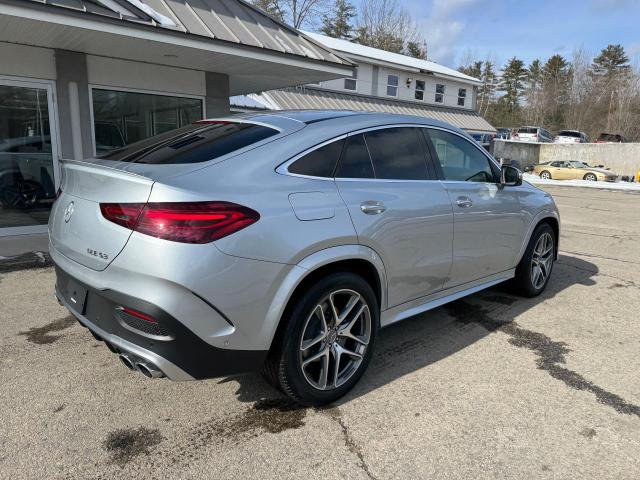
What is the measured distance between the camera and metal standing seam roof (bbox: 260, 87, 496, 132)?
19.0m

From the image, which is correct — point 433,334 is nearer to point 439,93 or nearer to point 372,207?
point 372,207

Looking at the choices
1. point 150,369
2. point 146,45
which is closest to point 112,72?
point 146,45

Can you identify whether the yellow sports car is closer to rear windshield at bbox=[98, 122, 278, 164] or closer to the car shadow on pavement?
the car shadow on pavement

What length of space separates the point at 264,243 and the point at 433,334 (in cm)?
219

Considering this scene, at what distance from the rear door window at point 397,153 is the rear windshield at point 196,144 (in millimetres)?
747

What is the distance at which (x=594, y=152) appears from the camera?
35188 millimetres

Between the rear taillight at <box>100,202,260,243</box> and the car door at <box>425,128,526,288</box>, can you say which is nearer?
the rear taillight at <box>100,202,260,243</box>

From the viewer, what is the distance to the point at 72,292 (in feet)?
8.75

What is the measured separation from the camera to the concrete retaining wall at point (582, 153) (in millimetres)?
34031

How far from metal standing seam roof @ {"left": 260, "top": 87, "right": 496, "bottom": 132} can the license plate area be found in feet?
38.3

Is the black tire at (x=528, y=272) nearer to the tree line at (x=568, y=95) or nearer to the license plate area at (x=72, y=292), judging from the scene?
the license plate area at (x=72, y=292)

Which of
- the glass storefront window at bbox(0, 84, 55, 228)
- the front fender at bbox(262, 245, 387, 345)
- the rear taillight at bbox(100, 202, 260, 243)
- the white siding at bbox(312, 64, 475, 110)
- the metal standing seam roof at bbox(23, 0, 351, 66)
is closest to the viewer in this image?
the rear taillight at bbox(100, 202, 260, 243)

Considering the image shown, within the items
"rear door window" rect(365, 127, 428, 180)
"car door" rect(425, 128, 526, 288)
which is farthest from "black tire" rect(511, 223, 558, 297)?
"rear door window" rect(365, 127, 428, 180)

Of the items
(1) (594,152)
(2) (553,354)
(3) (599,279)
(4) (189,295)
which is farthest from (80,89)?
(1) (594,152)
